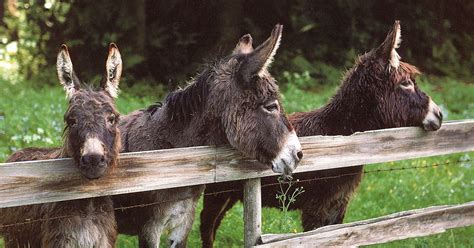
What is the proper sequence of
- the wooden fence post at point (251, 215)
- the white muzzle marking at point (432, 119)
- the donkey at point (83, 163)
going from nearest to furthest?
the donkey at point (83, 163) → the wooden fence post at point (251, 215) → the white muzzle marking at point (432, 119)

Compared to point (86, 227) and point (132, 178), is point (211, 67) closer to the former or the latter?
point (132, 178)

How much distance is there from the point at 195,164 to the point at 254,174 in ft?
1.59

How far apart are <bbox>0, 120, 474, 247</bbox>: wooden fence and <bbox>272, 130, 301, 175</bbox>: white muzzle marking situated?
0.28m

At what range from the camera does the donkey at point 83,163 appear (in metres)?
3.96

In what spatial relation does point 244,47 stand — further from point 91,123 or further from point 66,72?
point 91,123

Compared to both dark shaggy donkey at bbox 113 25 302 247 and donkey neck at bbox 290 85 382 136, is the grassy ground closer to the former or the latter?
dark shaggy donkey at bbox 113 25 302 247

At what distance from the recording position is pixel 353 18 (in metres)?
16.5

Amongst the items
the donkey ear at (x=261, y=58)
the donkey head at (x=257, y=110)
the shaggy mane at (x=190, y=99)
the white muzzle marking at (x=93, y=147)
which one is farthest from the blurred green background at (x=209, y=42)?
the white muzzle marking at (x=93, y=147)

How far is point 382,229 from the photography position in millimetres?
5363

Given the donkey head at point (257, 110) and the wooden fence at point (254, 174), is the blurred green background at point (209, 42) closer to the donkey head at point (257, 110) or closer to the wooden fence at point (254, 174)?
the wooden fence at point (254, 174)

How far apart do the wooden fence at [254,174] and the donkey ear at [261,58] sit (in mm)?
566

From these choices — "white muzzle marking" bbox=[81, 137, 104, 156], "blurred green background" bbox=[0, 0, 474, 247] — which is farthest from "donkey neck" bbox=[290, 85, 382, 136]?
"blurred green background" bbox=[0, 0, 474, 247]

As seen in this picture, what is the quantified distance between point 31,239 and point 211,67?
68.8 inches

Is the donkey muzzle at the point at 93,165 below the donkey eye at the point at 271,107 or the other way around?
the other way around
